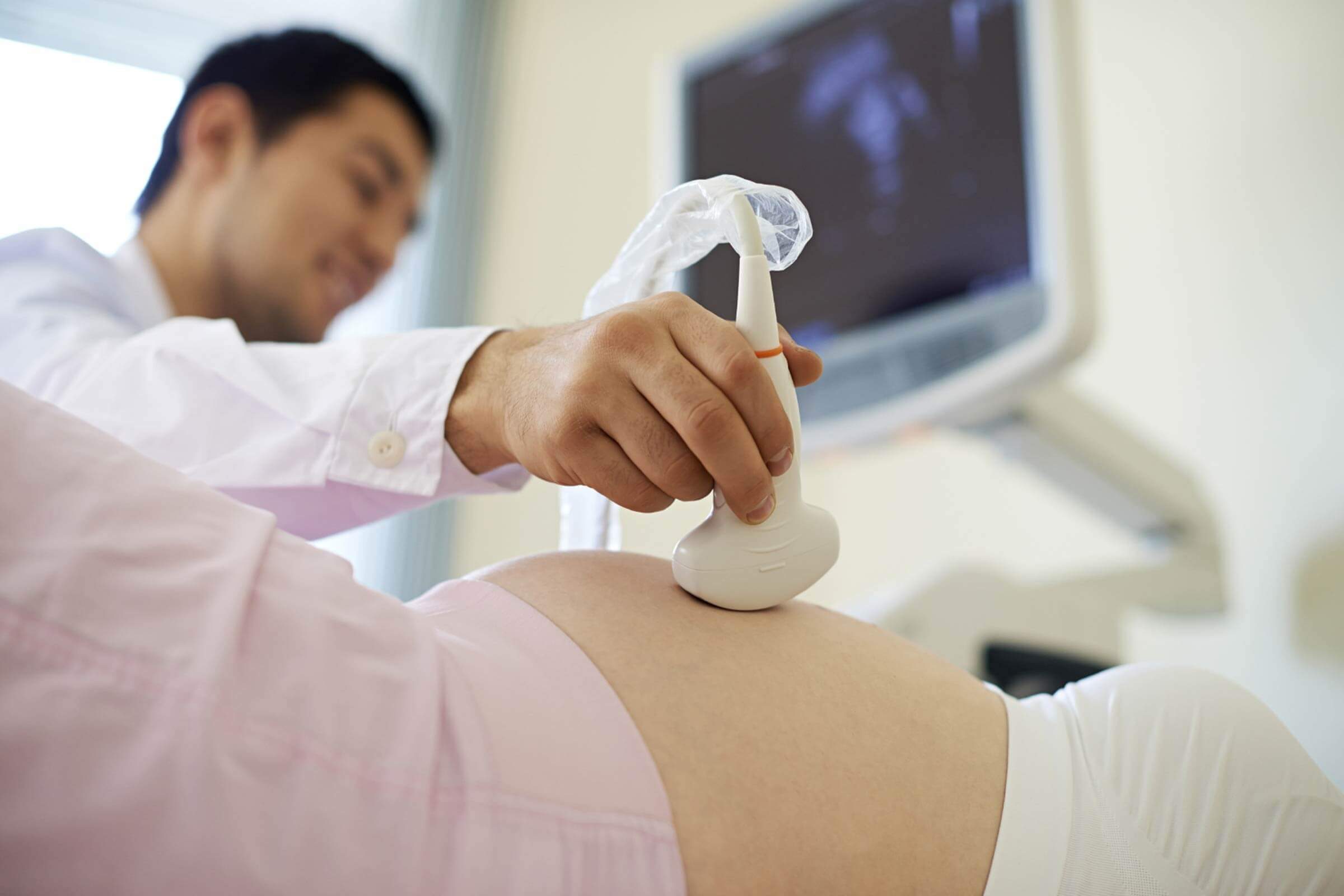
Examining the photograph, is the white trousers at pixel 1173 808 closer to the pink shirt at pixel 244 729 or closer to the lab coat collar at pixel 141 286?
the pink shirt at pixel 244 729

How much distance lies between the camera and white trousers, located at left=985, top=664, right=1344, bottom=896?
0.44m

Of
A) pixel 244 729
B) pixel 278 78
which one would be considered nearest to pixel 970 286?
pixel 244 729

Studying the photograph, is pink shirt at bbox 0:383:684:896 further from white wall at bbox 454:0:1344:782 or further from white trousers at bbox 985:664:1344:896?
white wall at bbox 454:0:1344:782

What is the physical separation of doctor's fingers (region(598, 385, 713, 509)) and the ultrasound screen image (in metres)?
0.70

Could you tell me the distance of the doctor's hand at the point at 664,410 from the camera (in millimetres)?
469

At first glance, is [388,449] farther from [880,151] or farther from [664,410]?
[880,151]

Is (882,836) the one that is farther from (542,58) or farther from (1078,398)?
(542,58)

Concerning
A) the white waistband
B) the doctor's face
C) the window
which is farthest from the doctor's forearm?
the window

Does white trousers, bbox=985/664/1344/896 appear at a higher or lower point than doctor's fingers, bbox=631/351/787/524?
lower

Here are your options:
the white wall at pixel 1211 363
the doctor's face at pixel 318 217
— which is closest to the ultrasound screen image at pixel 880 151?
the white wall at pixel 1211 363

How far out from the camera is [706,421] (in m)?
0.46

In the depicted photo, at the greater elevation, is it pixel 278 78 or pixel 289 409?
pixel 278 78

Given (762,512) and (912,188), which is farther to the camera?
(912,188)

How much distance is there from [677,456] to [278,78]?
133 centimetres
